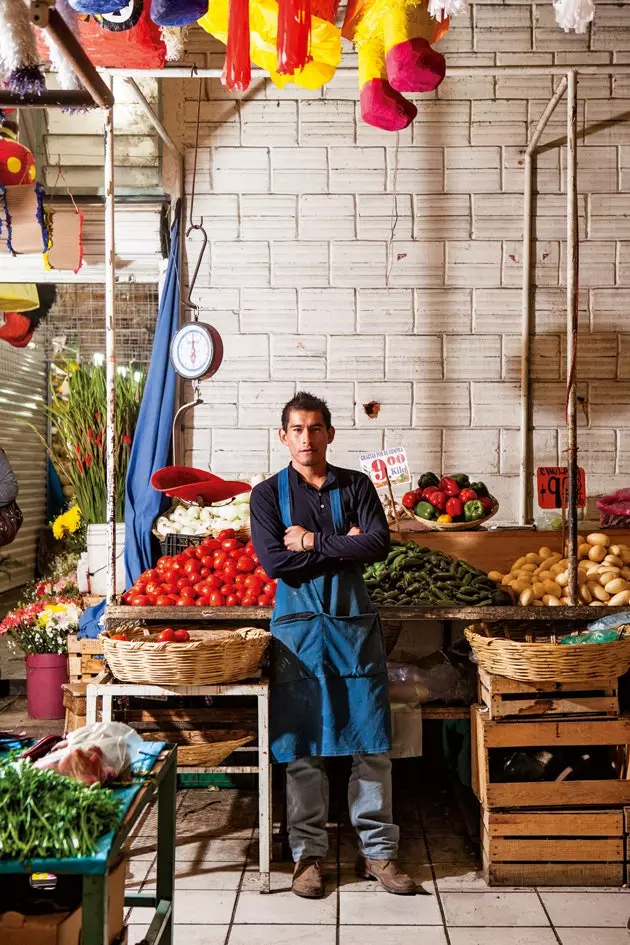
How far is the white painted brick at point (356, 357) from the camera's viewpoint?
7.26 metres

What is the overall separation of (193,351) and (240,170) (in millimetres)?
1804

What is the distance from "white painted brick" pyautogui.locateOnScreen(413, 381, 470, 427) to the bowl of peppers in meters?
1.08

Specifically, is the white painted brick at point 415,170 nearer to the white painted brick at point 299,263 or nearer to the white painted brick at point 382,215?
the white painted brick at point 382,215

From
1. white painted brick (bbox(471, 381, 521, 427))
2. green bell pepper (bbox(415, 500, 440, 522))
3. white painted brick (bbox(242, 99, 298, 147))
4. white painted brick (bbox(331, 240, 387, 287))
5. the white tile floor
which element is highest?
white painted brick (bbox(242, 99, 298, 147))

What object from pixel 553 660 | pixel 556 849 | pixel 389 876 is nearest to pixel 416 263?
pixel 553 660

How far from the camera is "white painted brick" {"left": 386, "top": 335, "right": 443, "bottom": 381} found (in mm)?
7262

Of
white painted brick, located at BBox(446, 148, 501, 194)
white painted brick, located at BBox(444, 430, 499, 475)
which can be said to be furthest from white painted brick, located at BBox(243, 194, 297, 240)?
white painted brick, located at BBox(444, 430, 499, 475)

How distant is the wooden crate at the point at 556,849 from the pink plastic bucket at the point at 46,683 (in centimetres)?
Result: 337

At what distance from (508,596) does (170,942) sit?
2680mm

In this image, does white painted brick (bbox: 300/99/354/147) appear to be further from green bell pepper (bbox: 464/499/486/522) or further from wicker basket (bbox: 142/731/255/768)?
wicker basket (bbox: 142/731/255/768)

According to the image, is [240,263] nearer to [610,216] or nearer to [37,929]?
[610,216]

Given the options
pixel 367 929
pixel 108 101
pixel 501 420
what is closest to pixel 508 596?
pixel 367 929

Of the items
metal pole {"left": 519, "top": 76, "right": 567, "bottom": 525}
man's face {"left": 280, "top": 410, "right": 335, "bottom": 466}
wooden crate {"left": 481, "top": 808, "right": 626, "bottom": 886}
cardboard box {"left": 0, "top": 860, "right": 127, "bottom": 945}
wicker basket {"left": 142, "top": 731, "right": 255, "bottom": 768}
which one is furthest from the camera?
metal pole {"left": 519, "top": 76, "right": 567, "bottom": 525}

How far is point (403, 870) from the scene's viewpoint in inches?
180
